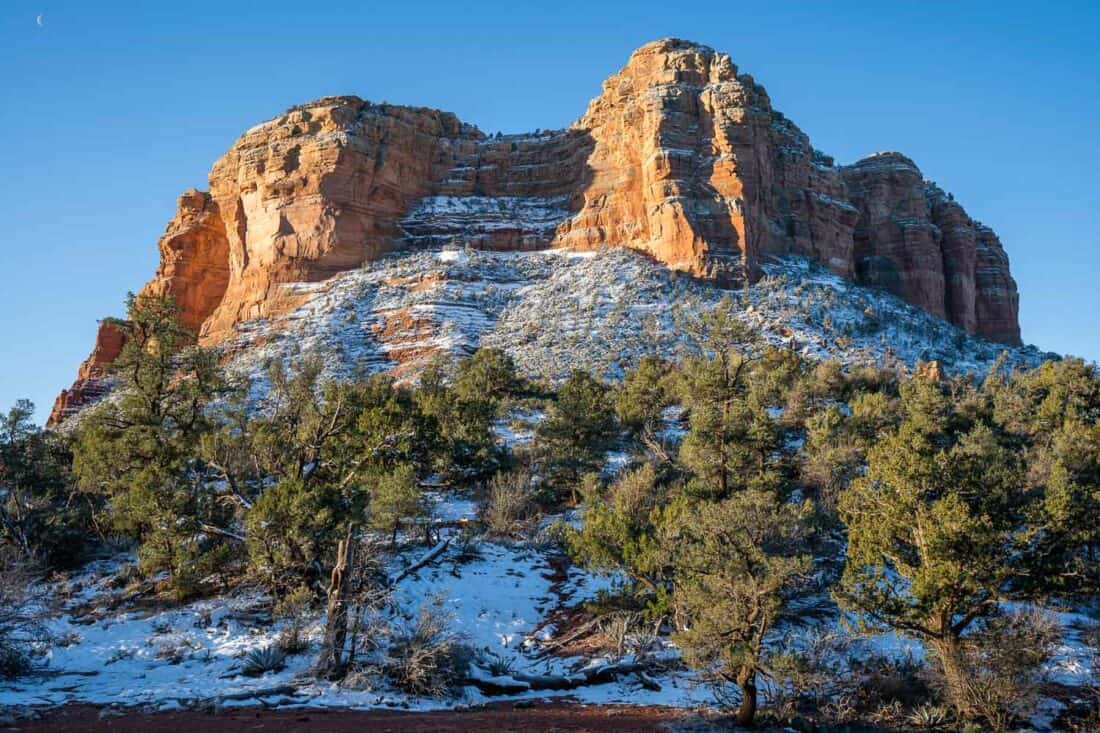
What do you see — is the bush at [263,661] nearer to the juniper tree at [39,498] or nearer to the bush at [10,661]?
the bush at [10,661]

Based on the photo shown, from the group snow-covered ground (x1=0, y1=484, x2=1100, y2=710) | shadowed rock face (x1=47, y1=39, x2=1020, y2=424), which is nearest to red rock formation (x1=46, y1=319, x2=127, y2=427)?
shadowed rock face (x1=47, y1=39, x2=1020, y2=424)

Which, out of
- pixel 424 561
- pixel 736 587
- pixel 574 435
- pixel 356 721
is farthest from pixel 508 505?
pixel 356 721

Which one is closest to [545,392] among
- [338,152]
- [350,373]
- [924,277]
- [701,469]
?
[350,373]

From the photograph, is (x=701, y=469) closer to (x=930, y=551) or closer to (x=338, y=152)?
(x=930, y=551)

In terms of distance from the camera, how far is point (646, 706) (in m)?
12.8

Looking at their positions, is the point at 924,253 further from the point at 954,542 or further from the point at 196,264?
the point at 196,264

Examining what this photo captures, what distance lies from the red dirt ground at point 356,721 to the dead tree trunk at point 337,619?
1434 millimetres

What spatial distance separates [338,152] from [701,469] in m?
60.3

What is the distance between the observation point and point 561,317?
5603 cm

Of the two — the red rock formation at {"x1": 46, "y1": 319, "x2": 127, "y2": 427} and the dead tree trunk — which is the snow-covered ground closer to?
the dead tree trunk

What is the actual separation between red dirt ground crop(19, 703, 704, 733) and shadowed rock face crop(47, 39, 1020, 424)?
52.6 metres

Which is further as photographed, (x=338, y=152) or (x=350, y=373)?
(x=338, y=152)

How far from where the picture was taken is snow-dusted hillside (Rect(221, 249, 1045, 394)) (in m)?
49.8

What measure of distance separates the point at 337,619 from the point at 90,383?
204 ft
